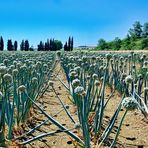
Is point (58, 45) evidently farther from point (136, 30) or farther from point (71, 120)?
point (71, 120)

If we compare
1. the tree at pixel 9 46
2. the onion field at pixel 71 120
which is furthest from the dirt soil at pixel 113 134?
the tree at pixel 9 46

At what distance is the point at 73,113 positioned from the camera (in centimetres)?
548

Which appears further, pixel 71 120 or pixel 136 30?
pixel 136 30

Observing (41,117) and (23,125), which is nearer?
(23,125)

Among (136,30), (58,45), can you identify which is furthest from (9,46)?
(136,30)

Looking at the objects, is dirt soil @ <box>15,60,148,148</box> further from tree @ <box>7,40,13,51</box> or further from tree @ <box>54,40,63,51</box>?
tree @ <box>54,40,63,51</box>

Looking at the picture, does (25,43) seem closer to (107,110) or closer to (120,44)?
(120,44)

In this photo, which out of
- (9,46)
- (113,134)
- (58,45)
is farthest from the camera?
(58,45)

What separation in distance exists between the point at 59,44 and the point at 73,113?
233 feet

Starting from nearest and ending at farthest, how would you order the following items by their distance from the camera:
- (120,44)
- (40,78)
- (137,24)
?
(40,78)
(120,44)
(137,24)

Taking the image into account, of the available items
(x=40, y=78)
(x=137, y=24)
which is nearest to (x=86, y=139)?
(x=40, y=78)

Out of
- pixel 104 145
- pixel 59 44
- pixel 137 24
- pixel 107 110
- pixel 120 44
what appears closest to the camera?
pixel 104 145

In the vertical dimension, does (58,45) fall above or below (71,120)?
above

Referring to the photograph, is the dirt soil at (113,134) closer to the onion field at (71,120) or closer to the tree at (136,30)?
the onion field at (71,120)
